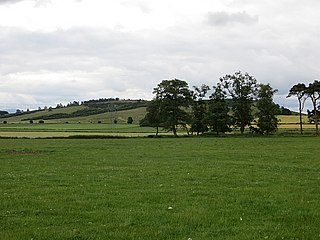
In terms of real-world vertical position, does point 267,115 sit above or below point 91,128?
above

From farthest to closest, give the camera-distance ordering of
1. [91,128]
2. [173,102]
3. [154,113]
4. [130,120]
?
[130,120] < [91,128] < [154,113] < [173,102]

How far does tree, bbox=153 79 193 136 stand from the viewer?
339 feet

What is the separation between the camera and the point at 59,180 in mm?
22250

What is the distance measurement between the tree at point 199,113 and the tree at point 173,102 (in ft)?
7.99

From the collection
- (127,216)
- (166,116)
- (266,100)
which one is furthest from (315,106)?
(127,216)

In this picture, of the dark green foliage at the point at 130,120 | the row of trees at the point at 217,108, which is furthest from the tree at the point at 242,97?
the dark green foliage at the point at 130,120

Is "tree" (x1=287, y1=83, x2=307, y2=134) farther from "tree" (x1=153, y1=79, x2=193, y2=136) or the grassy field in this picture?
the grassy field

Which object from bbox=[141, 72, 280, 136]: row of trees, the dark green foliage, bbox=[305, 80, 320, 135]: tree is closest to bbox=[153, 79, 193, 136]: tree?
bbox=[141, 72, 280, 136]: row of trees

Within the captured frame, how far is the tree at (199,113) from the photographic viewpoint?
344 feet

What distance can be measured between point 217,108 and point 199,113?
7.58m

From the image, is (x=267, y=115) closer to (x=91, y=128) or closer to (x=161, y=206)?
(x=91, y=128)

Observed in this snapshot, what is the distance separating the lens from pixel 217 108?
101 m

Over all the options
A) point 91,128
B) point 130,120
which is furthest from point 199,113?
point 130,120

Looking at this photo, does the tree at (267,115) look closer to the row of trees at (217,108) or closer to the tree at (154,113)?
the row of trees at (217,108)
